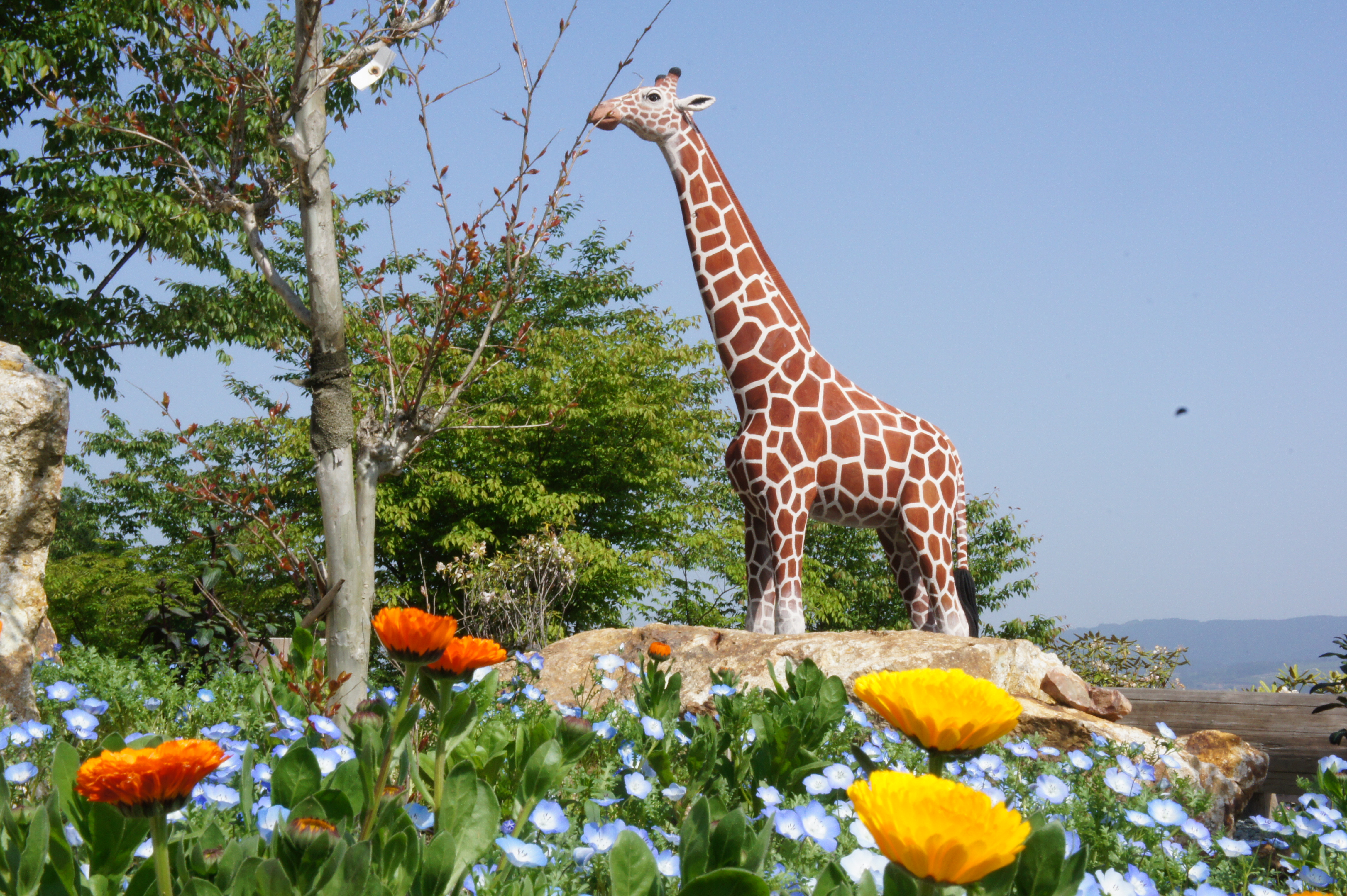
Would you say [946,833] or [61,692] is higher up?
[946,833]

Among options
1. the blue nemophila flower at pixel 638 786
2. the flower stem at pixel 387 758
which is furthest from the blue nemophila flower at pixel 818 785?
the flower stem at pixel 387 758

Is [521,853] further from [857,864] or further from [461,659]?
[857,864]

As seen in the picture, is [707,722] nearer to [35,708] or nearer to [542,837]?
[542,837]

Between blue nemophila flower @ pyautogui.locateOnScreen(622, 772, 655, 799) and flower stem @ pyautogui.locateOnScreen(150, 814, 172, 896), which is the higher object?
flower stem @ pyautogui.locateOnScreen(150, 814, 172, 896)

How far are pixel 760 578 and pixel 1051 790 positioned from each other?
3321 millimetres

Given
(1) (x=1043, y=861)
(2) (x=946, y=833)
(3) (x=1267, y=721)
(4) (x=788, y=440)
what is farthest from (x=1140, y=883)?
(3) (x=1267, y=721)

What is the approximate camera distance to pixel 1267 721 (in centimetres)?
584

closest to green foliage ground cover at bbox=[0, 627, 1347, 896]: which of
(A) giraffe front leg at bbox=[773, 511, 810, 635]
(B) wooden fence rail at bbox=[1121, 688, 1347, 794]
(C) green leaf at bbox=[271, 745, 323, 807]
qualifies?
(C) green leaf at bbox=[271, 745, 323, 807]

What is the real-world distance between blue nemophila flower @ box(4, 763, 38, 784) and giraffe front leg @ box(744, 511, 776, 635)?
149 inches

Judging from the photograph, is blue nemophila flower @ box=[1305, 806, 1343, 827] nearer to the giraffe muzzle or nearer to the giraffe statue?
the giraffe statue

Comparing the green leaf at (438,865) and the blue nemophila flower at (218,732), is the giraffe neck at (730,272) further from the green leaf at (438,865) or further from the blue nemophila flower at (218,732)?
the green leaf at (438,865)

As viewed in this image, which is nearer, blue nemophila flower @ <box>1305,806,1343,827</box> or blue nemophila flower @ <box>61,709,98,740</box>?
blue nemophila flower @ <box>1305,806,1343,827</box>

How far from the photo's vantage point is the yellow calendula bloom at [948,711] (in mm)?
945

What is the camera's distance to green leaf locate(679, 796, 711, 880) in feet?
3.82
